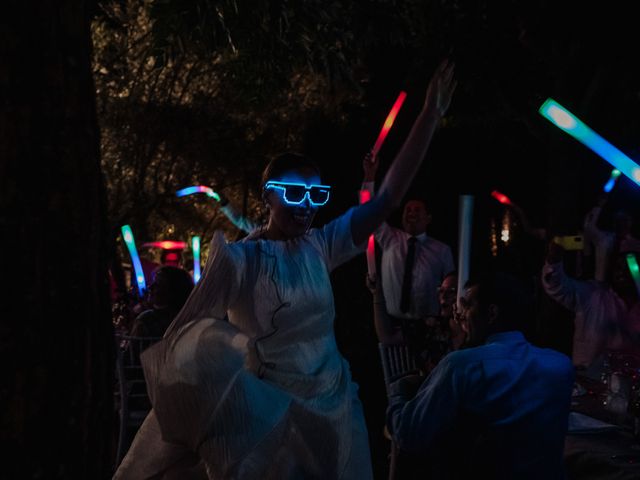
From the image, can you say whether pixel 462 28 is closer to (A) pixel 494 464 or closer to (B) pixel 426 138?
(B) pixel 426 138

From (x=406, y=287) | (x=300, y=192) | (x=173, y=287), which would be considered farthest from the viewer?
(x=406, y=287)

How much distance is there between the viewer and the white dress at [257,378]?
3113mm

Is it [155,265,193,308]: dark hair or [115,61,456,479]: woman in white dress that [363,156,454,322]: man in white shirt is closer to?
[155,265,193,308]: dark hair

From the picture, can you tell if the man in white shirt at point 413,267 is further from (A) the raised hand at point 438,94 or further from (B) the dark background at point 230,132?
(A) the raised hand at point 438,94

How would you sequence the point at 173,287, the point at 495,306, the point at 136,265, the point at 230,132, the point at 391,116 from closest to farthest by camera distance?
the point at 495,306, the point at 391,116, the point at 173,287, the point at 136,265, the point at 230,132

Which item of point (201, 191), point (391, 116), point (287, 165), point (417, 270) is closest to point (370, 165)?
point (391, 116)

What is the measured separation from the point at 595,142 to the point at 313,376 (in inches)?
56.3

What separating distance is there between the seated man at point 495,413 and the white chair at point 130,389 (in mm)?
3580

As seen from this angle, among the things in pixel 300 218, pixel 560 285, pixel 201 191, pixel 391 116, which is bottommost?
pixel 560 285

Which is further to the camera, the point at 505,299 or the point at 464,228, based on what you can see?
the point at 464,228

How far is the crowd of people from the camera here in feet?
9.16

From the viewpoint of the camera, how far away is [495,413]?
9.14 ft

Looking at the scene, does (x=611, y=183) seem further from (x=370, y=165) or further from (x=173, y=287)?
(x=370, y=165)

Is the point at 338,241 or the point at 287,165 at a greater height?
the point at 287,165
